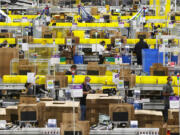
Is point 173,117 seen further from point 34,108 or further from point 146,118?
point 34,108

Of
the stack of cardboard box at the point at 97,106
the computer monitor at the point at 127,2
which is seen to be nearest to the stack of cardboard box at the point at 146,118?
the stack of cardboard box at the point at 97,106

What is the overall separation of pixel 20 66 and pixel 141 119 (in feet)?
15.6

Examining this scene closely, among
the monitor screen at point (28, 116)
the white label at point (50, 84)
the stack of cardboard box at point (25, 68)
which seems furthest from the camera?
the stack of cardboard box at point (25, 68)

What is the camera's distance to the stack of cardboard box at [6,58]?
45.3 ft

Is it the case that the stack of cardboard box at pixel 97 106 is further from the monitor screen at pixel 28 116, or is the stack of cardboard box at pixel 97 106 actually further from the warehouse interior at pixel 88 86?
the monitor screen at pixel 28 116

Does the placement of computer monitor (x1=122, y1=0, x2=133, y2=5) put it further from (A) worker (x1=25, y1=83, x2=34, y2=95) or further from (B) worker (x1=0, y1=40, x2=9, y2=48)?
(A) worker (x1=25, y1=83, x2=34, y2=95)

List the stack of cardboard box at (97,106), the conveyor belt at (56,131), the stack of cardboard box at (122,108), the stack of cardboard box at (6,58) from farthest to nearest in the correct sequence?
the stack of cardboard box at (6,58) → the stack of cardboard box at (97,106) → the stack of cardboard box at (122,108) → the conveyor belt at (56,131)

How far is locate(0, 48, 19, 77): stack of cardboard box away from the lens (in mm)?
13809

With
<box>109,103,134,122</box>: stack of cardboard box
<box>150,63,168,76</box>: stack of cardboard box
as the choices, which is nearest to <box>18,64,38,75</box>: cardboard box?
<box>150,63,168,76</box>: stack of cardboard box

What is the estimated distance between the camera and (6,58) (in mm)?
14078

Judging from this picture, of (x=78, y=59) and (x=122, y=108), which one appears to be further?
(x=78, y=59)

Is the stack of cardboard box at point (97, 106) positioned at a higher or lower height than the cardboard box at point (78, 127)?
lower

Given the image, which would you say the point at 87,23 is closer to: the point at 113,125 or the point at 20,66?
the point at 20,66

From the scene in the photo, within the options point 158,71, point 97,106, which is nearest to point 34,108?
point 97,106
